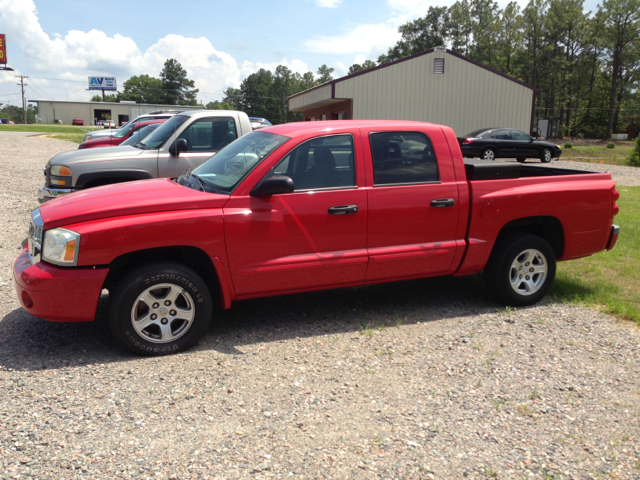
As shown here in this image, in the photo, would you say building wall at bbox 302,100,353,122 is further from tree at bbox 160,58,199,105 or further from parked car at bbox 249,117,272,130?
tree at bbox 160,58,199,105

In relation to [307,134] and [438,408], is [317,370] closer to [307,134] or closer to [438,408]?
[438,408]

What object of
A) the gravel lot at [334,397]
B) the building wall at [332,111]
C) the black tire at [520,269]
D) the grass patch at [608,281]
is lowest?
the gravel lot at [334,397]

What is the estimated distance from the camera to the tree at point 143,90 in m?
131

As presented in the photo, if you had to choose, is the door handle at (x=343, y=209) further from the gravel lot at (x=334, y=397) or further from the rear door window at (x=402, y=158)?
the gravel lot at (x=334, y=397)

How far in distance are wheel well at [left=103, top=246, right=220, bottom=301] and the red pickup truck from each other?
0.02m

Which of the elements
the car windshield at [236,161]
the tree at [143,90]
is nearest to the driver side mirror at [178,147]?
the car windshield at [236,161]

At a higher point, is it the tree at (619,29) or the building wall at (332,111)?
the tree at (619,29)

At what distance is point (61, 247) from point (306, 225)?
74.0 inches

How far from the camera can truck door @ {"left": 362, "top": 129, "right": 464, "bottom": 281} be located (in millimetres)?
4781

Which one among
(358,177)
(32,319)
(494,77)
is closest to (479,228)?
(358,177)

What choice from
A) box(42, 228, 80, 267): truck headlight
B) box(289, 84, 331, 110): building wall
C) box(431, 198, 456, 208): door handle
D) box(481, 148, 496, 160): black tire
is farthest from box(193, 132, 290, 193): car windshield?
box(289, 84, 331, 110): building wall

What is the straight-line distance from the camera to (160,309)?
13.7 ft

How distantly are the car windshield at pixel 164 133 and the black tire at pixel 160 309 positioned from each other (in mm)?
4563

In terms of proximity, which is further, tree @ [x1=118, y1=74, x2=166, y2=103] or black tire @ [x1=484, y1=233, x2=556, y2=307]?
tree @ [x1=118, y1=74, x2=166, y2=103]
